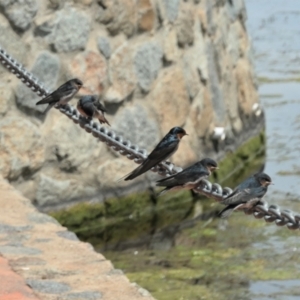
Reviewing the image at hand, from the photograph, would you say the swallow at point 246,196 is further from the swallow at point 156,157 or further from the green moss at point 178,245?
the green moss at point 178,245

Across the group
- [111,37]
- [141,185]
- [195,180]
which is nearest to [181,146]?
[141,185]

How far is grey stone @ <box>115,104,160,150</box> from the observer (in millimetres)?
6039

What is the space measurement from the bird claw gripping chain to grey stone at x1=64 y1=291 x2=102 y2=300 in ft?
1.45

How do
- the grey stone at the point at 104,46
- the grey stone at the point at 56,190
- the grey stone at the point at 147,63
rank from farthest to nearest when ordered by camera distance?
1. the grey stone at the point at 147,63
2. the grey stone at the point at 104,46
3. the grey stone at the point at 56,190

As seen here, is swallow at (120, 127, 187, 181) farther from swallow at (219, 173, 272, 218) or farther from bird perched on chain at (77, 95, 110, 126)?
bird perched on chain at (77, 95, 110, 126)

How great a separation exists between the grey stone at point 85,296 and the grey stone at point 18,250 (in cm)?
48

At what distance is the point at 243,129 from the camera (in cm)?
792

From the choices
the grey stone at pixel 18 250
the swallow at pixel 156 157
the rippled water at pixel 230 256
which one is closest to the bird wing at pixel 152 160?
the swallow at pixel 156 157

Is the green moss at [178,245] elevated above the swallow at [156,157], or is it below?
below

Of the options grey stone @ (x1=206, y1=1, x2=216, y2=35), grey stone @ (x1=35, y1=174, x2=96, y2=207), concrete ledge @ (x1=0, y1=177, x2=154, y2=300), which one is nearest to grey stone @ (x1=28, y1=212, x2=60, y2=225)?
concrete ledge @ (x1=0, y1=177, x2=154, y2=300)

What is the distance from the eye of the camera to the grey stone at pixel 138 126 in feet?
19.8

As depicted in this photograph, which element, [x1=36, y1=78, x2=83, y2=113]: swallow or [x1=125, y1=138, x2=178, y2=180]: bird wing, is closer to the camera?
[x1=125, y1=138, x2=178, y2=180]: bird wing

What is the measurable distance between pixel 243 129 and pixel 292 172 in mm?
758

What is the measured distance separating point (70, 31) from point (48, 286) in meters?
2.64
